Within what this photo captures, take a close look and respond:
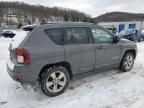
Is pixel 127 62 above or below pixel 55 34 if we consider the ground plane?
below

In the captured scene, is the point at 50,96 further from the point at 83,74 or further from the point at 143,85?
the point at 143,85

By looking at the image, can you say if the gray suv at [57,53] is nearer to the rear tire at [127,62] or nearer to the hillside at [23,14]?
the rear tire at [127,62]

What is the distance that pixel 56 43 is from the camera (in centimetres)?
452

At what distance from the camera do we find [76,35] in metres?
4.95

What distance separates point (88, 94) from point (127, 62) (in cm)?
240

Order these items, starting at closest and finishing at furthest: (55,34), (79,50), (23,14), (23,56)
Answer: (23,56), (55,34), (79,50), (23,14)

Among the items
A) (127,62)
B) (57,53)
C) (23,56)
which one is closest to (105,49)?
(127,62)

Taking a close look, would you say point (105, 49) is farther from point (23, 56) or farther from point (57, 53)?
point (23, 56)

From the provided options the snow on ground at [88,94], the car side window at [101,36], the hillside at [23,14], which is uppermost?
the hillside at [23,14]

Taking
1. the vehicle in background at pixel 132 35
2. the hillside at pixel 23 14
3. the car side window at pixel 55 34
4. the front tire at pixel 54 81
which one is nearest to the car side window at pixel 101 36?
the car side window at pixel 55 34

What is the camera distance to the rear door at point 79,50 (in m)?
4.72

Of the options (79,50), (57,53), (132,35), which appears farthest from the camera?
(132,35)

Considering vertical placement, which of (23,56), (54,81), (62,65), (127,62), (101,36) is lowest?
(54,81)

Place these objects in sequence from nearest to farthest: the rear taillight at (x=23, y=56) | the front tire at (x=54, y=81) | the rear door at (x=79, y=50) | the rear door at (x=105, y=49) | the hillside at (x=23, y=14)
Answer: the rear taillight at (x=23, y=56) < the front tire at (x=54, y=81) < the rear door at (x=79, y=50) < the rear door at (x=105, y=49) < the hillside at (x=23, y=14)
